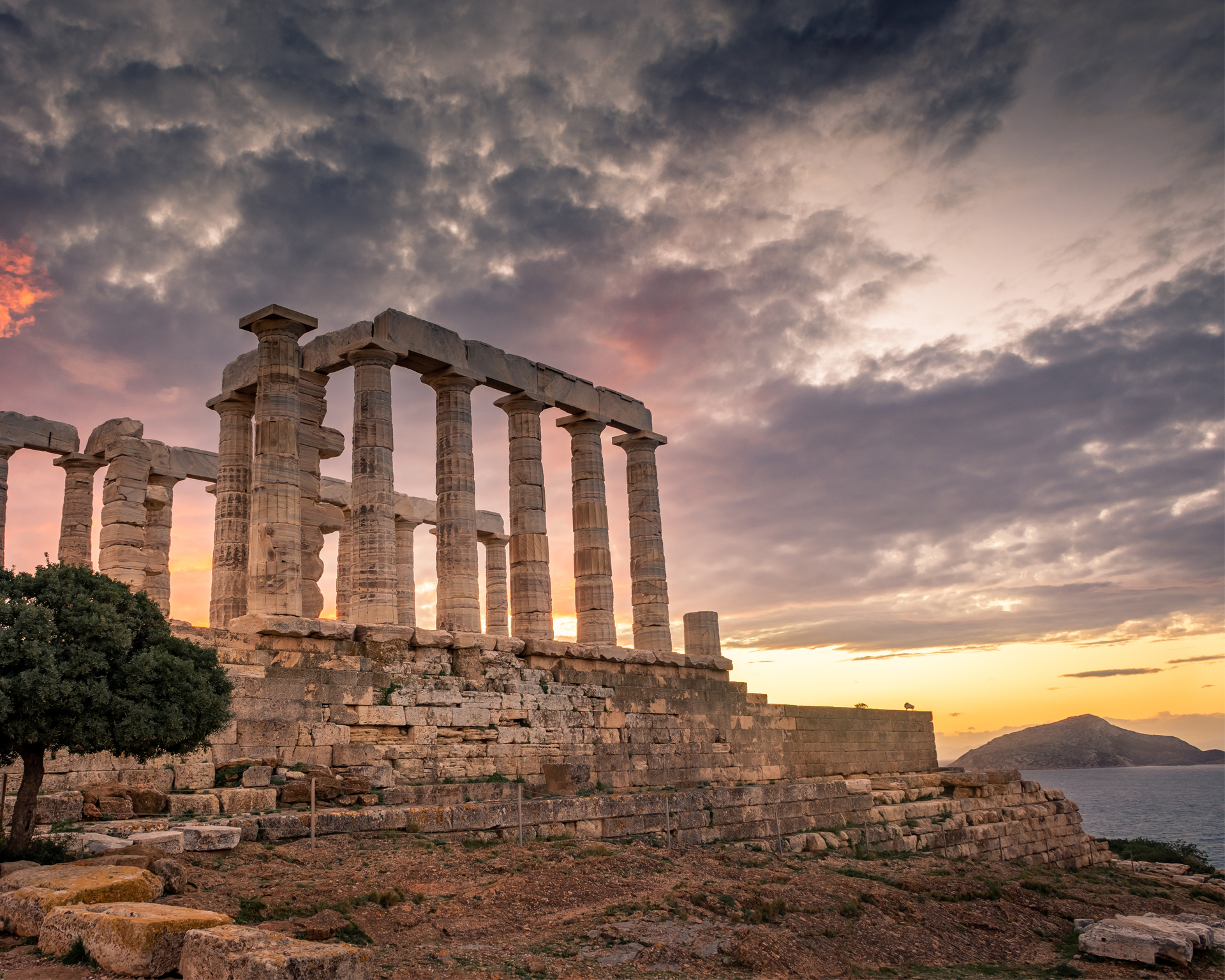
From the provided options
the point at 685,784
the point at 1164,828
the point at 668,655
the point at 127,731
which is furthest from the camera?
the point at 1164,828

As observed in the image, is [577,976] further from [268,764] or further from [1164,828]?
[1164,828]

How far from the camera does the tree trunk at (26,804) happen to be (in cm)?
1076

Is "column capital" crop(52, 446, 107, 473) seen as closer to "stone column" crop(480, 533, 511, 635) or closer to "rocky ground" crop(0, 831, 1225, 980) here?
"stone column" crop(480, 533, 511, 635)

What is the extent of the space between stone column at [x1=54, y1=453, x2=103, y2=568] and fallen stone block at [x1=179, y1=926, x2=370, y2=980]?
83.3 ft

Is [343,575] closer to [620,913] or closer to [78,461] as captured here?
[78,461]

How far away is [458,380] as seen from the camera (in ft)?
83.6

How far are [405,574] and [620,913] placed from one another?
75.2 feet

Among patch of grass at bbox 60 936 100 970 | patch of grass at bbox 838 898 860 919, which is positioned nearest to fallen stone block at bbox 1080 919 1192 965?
patch of grass at bbox 838 898 860 919

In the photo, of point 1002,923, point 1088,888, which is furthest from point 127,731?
point 1088,888

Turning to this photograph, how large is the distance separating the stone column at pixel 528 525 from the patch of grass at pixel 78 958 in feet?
59.8

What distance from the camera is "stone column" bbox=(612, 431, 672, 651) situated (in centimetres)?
3038

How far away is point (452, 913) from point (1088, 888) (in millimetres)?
16879

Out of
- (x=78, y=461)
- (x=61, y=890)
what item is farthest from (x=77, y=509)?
(x=61, y=890)

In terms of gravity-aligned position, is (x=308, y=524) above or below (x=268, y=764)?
above
